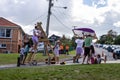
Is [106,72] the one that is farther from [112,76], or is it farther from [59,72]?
[59,72]

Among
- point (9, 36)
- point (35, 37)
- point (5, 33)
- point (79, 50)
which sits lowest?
point (79, 50)

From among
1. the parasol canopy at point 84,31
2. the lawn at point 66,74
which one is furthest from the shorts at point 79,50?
the lawn at point 66,74

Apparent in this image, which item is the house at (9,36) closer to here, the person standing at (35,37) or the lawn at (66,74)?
the person standing at (35,37)

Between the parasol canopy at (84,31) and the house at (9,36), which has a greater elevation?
the house at (9,36)

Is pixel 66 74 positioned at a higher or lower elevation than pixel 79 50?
lower

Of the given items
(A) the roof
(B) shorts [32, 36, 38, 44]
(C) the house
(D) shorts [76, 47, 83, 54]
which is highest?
(A) the roof

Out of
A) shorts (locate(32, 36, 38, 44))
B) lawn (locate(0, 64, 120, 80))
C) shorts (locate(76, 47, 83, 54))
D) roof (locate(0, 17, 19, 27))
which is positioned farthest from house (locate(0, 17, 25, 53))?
lawn (locate(0, 64, 120, 80))

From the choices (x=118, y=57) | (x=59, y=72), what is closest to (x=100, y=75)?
(x=59, y=72)

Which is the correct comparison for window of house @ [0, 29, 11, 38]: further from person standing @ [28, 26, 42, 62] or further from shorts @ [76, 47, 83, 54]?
person standing @ [28, 26, 42, 62]

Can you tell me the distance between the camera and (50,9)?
1799 inches

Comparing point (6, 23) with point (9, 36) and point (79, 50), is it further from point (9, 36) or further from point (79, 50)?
point (79, 50)

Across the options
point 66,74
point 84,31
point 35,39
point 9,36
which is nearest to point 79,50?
point 84,31

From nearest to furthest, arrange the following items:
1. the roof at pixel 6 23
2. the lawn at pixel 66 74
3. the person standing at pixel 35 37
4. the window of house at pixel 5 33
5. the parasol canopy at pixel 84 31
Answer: the lawn at pixel 66 74, the person standing at pixel 35 37, the parasol canopy at pixel 84 31, the window of house at pixel 5 33, the roof at pixel 6 23

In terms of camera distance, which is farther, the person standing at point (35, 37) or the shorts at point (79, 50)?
the shorts at point (79, 50)
